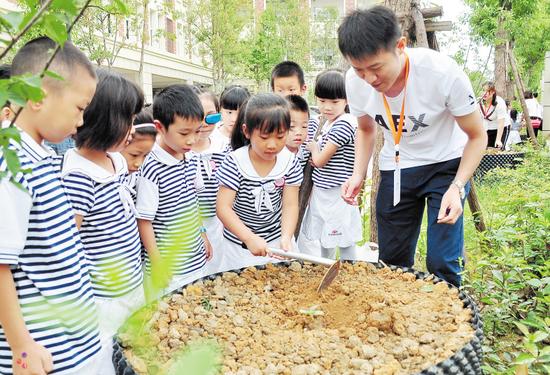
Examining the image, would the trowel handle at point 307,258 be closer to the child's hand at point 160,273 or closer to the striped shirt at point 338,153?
the striped shirt at point 338,153

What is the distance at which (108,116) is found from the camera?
168 cm

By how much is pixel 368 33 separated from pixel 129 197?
103 centimetres

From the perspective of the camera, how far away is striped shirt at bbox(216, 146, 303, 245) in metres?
2.24

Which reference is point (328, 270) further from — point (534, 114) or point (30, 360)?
point (534, 114)

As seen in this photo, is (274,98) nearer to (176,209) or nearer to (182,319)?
(176,209)

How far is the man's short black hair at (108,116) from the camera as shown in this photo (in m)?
1.65

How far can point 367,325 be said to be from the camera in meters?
1.47

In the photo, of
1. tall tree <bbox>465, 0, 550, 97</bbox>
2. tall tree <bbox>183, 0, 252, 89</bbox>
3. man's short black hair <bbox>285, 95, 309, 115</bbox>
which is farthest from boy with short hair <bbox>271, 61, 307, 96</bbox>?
tall tree <bbox>183, 0, 252, 89</bbox>

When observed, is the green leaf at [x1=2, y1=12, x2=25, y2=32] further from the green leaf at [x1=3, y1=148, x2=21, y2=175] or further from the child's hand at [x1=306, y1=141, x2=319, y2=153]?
the child's hand at [x1=306, y1=141, x2=319, y2=153]

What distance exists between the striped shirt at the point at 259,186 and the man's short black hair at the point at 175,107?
0.26 meters

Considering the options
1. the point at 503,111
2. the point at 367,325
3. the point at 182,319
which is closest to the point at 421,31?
the point at 367,325

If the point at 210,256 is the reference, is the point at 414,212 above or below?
above

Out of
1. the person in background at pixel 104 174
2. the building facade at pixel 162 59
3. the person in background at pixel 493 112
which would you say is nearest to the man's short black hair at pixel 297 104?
the person in background at pixel 104 174

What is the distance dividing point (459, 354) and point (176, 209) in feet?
4.26
